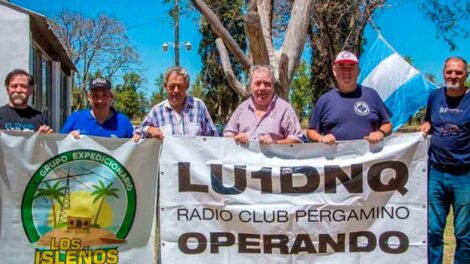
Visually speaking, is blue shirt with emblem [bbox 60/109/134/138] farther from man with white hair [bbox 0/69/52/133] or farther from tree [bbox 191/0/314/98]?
tree [bbox 191/0/314/98]

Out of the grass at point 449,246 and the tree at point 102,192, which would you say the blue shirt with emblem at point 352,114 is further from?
the grass at point 449,246

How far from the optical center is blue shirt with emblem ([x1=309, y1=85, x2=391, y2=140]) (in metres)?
4.80

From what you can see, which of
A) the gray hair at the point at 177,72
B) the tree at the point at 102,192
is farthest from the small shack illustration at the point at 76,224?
the gray hair at the point at 177,72

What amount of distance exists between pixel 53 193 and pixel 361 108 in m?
2.62

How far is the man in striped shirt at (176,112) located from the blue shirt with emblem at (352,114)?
107cm

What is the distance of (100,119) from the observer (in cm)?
489

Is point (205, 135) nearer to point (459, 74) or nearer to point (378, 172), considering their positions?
point (378, 172)

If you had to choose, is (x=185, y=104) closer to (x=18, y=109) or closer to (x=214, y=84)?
(x=18, y=109)

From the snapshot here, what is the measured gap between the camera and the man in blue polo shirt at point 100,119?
4.78 meters

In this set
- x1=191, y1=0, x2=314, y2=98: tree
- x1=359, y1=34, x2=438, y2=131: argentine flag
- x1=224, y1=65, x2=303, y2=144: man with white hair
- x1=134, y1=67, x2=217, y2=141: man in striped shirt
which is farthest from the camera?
x1=359, y1=34, x2=438, y2=131: argentine flag

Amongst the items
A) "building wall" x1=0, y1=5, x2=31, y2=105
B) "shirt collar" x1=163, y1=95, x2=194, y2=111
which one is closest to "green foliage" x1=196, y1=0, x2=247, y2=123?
"building wall" x1=0, y1=5, x2=31, y2=105

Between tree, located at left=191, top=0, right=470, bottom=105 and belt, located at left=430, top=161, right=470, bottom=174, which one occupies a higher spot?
tree, located at left=191, top=0, right=470, bottom=105

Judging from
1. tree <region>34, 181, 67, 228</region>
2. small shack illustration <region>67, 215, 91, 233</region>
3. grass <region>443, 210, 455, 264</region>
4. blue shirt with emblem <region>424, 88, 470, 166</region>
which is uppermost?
blue shirt with emblem <region>424, 88, 470, 166</region>

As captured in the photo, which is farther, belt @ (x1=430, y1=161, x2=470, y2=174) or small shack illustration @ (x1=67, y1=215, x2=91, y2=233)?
belt @ (x1=430, y1=161, x2=470, y2=174)
